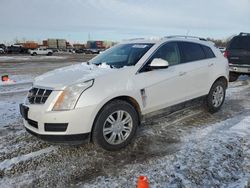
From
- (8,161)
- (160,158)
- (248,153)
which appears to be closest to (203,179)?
(160,158)

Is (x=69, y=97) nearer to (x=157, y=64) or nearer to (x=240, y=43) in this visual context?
(x=157, y=64)

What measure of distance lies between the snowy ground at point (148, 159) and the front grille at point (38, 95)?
815 millimetres

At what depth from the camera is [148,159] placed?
11.9 ft

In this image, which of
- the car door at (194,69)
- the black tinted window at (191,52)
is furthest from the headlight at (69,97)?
the black tinted window at (191,52)

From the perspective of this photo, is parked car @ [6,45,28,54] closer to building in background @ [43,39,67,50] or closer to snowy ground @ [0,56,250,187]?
building in background @ [43,39,67,50]

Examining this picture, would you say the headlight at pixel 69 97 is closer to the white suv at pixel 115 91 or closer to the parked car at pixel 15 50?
the white suv at pixel 115 91

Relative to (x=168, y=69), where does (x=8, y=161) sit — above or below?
below

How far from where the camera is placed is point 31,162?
3.57m

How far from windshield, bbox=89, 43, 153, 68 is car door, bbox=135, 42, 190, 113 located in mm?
233

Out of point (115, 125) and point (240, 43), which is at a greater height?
point (240, 43)

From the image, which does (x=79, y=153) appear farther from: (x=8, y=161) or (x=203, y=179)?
(x=203, y=179)

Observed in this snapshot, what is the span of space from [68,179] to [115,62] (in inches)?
86.7

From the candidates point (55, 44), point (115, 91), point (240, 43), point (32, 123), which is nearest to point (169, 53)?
point (115, 91)

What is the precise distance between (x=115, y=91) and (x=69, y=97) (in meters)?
Result: 0.67
